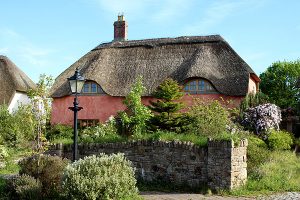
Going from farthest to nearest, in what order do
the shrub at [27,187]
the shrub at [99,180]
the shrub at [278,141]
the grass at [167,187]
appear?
the shrub at [278,141], the grass at [167,187], the shrub at [27,187], the shrub at [99,180]

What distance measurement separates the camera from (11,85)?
33.4m

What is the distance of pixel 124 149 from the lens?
1405 cm

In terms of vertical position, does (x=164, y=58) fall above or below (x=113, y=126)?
above

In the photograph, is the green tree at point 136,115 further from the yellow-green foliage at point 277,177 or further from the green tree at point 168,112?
the yellow-green foliage at point 277,177

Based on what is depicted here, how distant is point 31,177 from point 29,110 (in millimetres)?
3050

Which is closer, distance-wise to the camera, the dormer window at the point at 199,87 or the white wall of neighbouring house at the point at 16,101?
the dormer window at the point at 199,87

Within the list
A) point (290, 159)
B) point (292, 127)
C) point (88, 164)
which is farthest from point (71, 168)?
point (292, 127)

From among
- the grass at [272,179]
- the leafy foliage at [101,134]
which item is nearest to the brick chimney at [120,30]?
the leafy foliage at [101,134]

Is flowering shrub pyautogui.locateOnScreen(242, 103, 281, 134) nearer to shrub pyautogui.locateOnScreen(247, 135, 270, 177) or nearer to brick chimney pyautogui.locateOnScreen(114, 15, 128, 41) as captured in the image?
shrub pyautogui.locateOnScreen(247, 135, 270, 177)

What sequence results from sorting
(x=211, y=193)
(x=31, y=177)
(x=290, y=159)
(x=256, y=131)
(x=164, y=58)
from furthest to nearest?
(x=164, y=58) < (x=256, y=131) < (x=290, y=159) < (x=211, y=193) < (x=31, y=177)

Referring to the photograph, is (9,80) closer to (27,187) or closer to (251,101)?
(251,101)

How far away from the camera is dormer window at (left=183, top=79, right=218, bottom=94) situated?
25016 millimetres

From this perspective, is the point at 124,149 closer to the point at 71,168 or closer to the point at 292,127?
the point at 71,168

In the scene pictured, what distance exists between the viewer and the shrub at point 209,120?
51.4ft
